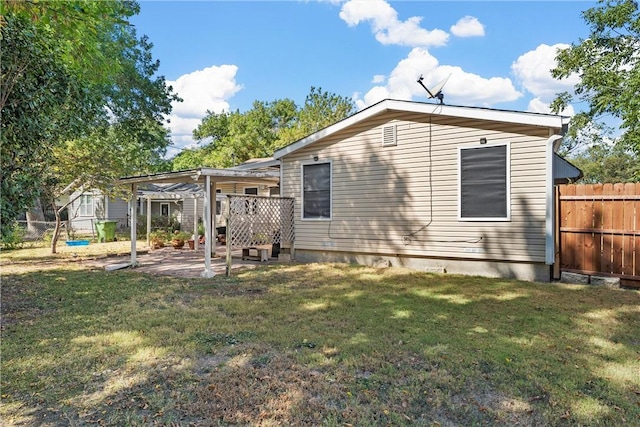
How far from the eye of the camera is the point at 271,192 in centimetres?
1493

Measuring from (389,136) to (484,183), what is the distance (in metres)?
2.31

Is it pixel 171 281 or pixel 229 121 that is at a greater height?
pixel 229 121

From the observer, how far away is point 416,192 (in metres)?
8.26

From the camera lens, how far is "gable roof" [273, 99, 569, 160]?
6.76 metres

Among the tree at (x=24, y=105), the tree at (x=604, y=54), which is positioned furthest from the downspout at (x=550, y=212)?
the tree at (x=604, y=54)

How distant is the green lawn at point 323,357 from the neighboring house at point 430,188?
1474 millimetres

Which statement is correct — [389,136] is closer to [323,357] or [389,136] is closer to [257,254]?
[257,254]

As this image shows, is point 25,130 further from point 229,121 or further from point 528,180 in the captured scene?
point 229,121

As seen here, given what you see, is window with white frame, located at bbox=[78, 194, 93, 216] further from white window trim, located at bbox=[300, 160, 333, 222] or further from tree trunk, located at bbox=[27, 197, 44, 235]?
white window trim, located at bbox=[300, 160, 333, 222]

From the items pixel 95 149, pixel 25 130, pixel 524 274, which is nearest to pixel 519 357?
pixel 524 274

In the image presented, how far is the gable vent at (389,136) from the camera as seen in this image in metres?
8.52

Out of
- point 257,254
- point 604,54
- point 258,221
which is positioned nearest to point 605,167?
point 604,54

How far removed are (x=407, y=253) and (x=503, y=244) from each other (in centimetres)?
196

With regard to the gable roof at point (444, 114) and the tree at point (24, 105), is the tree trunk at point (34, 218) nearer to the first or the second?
the gable roof at point (444, 114)
